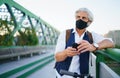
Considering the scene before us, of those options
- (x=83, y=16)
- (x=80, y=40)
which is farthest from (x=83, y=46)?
(x=83, y=16)

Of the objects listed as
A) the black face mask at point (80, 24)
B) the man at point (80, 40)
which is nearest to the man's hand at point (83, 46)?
the man at point (80, 40)

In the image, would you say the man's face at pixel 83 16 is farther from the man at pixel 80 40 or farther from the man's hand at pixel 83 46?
the man's hand at pixel 83 46

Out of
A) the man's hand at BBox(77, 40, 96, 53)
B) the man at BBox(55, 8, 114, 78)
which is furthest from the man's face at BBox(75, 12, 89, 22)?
the man's hand at BBox(77, 40, 96, 53)

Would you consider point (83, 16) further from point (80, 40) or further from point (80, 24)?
point (80, 40)

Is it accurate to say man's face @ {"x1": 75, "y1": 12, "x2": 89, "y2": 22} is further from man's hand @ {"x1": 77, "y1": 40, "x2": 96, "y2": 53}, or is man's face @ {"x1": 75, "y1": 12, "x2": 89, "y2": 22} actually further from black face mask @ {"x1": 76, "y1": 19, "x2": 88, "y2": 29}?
man's hand @ {"x1": 77, "y1": 40, "x2": 96, "y2": 53}

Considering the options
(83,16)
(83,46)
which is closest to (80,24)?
(83,16)

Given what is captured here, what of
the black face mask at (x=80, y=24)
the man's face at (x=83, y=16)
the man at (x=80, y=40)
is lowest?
the man at (x=80, y=40)

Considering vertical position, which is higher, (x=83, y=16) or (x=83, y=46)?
(x=83, y=16)

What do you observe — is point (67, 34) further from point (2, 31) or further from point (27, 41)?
point (27, 41)

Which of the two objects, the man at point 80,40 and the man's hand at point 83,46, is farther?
the man at point 80,40

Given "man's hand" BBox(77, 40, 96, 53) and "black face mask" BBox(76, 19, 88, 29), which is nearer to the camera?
"man's hand" BBox(77, 40, 96, 53)

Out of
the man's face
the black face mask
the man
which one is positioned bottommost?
the man

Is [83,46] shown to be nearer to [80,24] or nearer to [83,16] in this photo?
[80,24]

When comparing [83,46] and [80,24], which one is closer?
[83,46]
